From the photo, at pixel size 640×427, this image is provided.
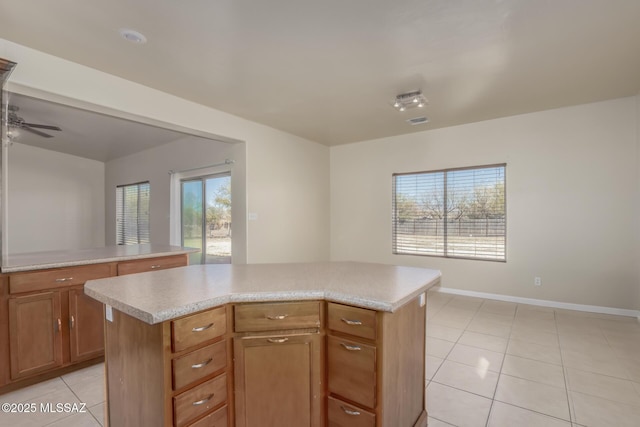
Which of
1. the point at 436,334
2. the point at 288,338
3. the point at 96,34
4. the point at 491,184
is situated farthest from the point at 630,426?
the point at 96,34

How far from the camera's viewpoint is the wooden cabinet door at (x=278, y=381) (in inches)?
57.9

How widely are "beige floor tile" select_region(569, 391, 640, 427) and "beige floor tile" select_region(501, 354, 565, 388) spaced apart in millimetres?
190

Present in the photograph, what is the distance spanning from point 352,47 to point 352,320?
2.23 meters

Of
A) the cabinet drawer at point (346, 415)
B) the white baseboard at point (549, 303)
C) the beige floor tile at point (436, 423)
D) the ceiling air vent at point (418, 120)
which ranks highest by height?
the ceiling air vent at point (418, 120)

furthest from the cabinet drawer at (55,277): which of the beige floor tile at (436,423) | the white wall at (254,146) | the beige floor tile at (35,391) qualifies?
the beige floor tile at (436,423)

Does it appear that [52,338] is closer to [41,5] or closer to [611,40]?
[41,5]

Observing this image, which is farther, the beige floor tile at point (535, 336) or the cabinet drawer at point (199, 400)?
the beige floor tile at point (535, 336)

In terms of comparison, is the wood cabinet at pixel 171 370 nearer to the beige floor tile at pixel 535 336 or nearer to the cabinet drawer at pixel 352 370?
the cabinet drawer at pixel 352 370

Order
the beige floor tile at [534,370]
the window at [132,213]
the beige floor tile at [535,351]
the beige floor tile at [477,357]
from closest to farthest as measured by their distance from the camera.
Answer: the beige floor tile at [534,370] → the beige floor tile at [477,357] → the beige floor tile at [535,351] → the window at [132,213]

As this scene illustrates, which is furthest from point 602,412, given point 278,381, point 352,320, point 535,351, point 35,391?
point 35,391

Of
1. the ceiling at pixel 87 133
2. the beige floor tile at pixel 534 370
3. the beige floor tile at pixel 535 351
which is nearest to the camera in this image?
the beige floor tile at pixel 534 370

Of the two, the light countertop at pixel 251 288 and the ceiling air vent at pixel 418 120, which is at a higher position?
the ceiling air vent at pixel 418 120

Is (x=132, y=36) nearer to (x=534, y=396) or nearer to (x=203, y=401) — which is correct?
(x=203, y=401)

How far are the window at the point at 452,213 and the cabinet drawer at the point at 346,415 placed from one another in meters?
3.92
